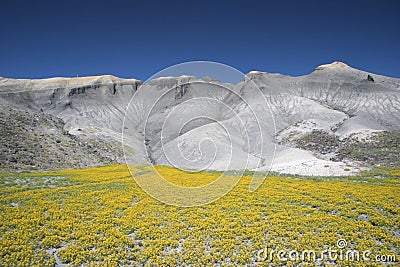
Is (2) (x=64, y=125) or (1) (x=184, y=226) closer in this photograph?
(1) (x=184, y=226)

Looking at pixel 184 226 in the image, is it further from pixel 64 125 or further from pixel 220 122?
pixel 64 125

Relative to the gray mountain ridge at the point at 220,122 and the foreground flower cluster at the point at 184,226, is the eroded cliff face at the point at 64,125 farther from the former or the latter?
the foreground flower cluster at the point at 184,226

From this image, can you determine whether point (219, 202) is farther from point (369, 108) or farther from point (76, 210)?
point (369, 108)

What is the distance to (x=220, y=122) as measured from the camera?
22.4 m

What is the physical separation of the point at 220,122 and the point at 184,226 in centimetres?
916

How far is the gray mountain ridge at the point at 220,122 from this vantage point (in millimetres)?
23994

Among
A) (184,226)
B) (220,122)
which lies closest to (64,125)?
(220,122)

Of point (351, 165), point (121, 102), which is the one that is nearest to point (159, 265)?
point (351, 165)

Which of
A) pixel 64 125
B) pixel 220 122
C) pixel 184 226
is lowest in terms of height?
pixel 184 226

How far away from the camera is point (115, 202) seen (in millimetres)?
23562

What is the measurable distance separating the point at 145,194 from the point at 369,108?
13606 cm

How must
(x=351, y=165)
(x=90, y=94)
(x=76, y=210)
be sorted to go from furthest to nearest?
1. (x=90, y=94)
2. (x=351, y=165)
3. (x=76, y=210)

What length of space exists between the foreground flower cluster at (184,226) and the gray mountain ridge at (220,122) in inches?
192

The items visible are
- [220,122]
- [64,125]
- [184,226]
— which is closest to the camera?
[184,226]
